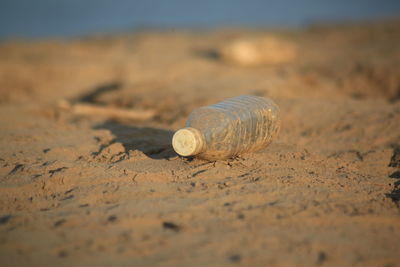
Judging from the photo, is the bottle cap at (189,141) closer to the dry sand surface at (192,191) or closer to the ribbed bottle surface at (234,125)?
the ribbed bottle surface at (234,125)

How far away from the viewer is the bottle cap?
9.32 feet

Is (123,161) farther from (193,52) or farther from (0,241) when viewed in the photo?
(193,52)

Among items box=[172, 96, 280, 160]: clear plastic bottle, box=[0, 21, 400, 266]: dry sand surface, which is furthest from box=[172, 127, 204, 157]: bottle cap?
box=[0, 21, 400, 266]: dry sand surface

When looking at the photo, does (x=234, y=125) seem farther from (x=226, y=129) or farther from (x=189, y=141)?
(x=189, y=141)

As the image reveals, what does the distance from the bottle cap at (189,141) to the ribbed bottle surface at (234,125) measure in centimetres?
5

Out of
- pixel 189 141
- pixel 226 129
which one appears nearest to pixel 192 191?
pixel 189 141

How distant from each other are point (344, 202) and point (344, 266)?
0.72m

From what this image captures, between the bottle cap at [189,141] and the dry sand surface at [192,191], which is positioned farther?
the bottle cap at [189,141]

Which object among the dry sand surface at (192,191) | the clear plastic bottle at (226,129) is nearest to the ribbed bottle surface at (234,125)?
the clear plastic bottle at (226,129)

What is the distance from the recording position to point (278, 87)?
683 cm

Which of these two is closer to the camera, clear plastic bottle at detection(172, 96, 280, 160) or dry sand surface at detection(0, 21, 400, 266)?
dry sand surface at detection(0, 21, 400, 266)

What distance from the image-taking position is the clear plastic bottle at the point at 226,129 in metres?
2.88

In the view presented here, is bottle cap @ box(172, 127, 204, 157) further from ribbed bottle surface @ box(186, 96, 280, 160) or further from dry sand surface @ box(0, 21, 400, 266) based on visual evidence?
dry sand surface @ box(0, 21, 400, 266)

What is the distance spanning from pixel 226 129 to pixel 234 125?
85 mm
